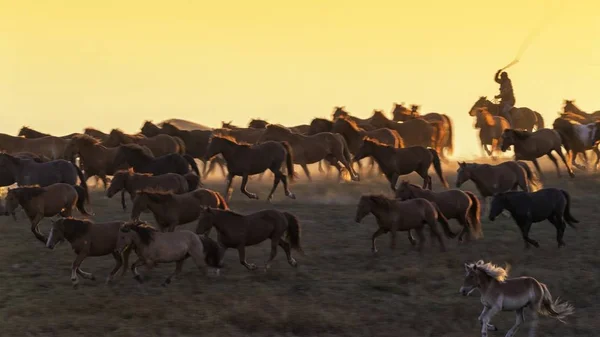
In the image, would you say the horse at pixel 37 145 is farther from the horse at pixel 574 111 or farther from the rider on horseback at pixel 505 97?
the horse at pixel 574 111

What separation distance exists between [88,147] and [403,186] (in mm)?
8298

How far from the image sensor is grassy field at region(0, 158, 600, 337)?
14.4 metres

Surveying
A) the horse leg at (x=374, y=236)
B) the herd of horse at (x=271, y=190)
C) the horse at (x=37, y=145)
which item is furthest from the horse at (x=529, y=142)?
the horse at (x=37, y=145)

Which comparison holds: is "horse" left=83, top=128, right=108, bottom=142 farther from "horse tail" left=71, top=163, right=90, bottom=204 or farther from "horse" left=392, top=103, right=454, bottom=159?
"horse" left=392, top=103, right=454, bottom=159

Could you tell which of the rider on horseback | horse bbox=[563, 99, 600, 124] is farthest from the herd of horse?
horse bbox=[563, 99, 600, 124]

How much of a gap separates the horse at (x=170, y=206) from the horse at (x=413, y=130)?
14.1 metres

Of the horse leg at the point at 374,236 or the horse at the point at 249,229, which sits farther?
the horse leg at the point at 374,236

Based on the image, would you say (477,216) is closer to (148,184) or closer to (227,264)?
(227,264)

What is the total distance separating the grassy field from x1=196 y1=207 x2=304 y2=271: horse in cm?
40

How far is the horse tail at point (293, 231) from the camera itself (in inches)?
679

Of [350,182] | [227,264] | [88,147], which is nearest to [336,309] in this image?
[227,264]

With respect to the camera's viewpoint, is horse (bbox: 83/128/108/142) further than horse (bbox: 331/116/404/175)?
Yes

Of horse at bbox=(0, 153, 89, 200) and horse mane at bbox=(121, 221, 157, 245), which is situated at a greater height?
horse mane at bbox=(121, 221, 157, 245)

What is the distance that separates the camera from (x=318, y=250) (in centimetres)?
1883
